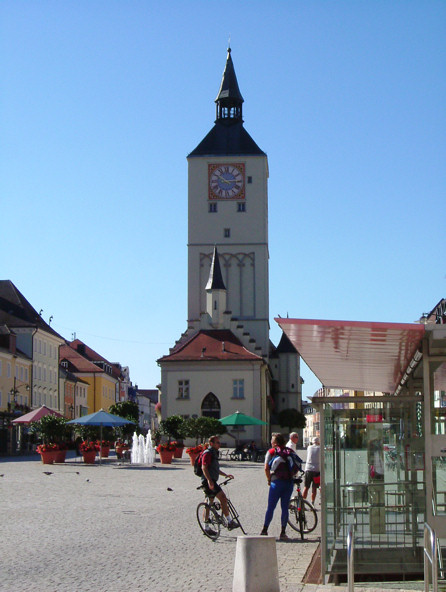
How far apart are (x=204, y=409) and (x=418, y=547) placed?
61322 millimetres

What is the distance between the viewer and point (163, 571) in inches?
420

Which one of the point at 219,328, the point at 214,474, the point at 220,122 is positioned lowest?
the point at 214,474

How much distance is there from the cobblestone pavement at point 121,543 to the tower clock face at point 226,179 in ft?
195

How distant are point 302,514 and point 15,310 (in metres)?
62.0

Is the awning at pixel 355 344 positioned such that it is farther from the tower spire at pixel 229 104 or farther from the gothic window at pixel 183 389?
the tower spire at pixel 229 104

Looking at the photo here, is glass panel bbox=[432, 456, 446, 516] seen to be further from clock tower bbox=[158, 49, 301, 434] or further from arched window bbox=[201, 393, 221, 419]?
arched window bbox=[201, 393, 221, 419]

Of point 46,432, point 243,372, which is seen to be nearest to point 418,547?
point 46,432

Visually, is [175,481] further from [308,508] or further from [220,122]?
[220,122]

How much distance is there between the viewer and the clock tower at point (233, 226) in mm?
80438

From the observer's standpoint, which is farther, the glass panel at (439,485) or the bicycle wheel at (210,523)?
the bicycle wheel at (210,523)

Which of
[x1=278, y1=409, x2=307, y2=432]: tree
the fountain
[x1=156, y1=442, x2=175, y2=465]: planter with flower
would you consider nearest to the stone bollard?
[x1=156, y1=442, x2=175, y2=465]: planter with flower

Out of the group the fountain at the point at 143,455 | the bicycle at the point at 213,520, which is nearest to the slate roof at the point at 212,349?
the fountain at the point at 143,455

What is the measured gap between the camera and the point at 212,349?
72.8 meters

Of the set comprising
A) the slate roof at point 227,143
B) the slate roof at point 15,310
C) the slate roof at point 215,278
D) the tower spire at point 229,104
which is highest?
the tower spire at point 229,104
